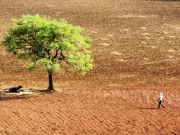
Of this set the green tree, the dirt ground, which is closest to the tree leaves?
the green tree

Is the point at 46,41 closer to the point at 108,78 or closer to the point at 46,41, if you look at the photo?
the point at 46,41

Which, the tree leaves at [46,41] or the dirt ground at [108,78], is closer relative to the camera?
the dirt ground at [108,78]

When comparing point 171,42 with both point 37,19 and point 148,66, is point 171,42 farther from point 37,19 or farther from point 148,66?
point 37,19

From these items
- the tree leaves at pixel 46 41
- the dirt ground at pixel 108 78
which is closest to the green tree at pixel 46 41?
the tree leaves at pixel 46 41

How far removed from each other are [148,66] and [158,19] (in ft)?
80.5

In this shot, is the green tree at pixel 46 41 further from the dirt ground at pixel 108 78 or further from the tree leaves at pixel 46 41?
the dirt ground at pixel 108 78

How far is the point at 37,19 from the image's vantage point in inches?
1646

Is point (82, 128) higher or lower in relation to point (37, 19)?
lower

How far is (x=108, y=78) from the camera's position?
49.8 meters

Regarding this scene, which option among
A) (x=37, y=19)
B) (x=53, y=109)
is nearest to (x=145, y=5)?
(x=37, y=19)

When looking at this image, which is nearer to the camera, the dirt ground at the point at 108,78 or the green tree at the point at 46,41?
the dirt ground at the point at 108,78

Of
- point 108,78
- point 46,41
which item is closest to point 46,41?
point 46,41

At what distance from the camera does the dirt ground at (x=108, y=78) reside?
1312 inches

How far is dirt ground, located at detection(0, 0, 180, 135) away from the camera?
1312 inches
